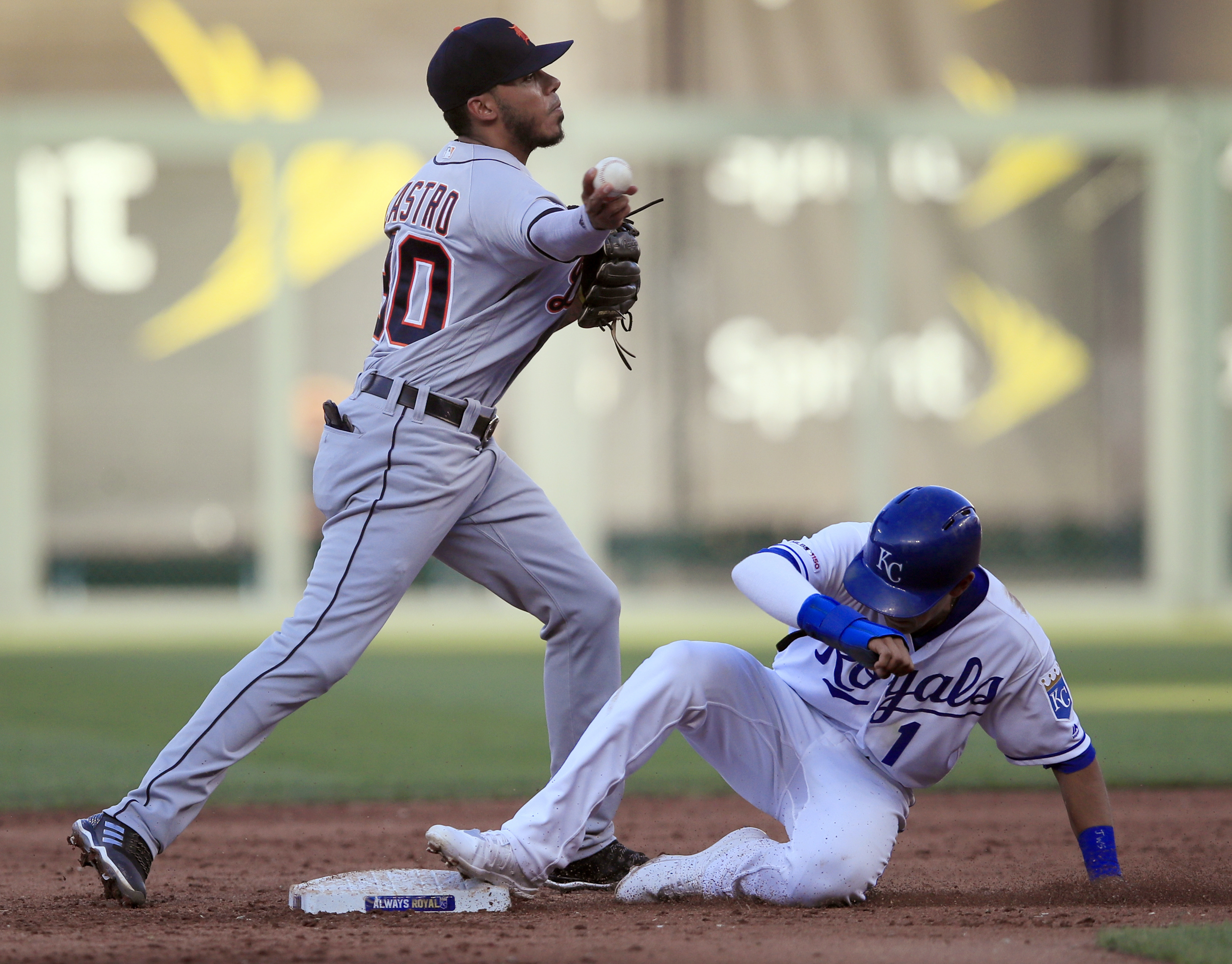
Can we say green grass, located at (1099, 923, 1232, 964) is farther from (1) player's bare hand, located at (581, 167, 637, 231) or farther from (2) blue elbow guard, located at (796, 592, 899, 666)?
(1) player's bare hand, located at (581, 167, 637, 231)

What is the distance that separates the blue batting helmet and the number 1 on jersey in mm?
328

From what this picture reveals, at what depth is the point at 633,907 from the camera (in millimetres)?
3398

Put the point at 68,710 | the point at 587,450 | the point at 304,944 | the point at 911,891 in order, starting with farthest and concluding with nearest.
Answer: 1. the point at 587,450
2. the point at 68,710
3. the point at 911,891
4. the point at 304,944

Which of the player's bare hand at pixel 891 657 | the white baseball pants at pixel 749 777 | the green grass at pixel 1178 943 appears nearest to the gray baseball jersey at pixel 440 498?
the white baseball pants at pixel 749 777

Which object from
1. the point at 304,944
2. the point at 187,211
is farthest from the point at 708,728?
the point at 187,211

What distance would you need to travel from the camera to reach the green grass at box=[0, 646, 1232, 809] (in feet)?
18.1

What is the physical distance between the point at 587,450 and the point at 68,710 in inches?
265

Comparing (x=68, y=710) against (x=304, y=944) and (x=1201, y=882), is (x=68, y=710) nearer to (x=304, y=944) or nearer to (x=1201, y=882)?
(x=304, y=944)

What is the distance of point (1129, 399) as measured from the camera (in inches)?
557

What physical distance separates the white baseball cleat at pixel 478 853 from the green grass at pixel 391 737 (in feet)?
7.39

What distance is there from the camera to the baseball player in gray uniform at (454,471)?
3219 mm

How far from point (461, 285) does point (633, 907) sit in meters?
1.38

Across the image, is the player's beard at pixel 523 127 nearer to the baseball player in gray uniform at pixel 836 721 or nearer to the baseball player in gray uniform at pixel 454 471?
the baseball player in gray uniform at pixel 454 471

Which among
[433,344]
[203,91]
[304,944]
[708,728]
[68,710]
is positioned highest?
[203,91]
